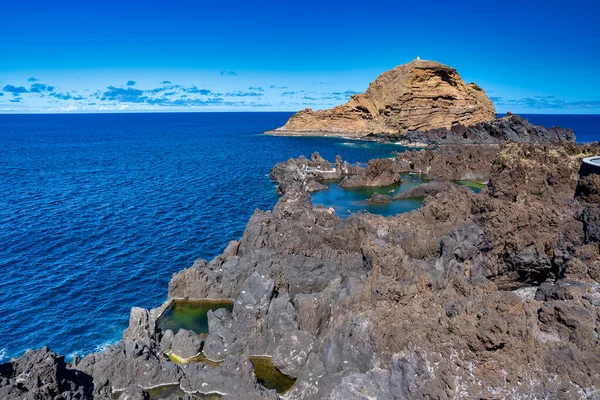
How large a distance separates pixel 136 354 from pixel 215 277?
32.4 feet

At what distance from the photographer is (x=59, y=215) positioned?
48.6 metres

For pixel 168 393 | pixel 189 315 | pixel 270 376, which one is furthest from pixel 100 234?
pixel 270 376

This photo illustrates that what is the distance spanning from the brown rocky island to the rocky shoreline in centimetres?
6

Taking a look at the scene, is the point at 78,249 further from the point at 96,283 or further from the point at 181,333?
the point at 181,333

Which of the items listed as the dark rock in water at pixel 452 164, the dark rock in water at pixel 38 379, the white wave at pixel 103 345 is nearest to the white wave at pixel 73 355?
the white wave at pixel 103 345

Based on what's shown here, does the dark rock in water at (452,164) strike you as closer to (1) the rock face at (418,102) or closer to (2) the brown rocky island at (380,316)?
(2) the brown rocky island at (380,316)

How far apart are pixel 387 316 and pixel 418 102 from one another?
12000cm

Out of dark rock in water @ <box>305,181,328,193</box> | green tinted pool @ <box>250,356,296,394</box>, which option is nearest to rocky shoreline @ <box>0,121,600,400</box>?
green tinted pool @ <box>250,356,296,394</box>

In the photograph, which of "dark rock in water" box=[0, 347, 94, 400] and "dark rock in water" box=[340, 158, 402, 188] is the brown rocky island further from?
"dark rock in water" box=[340, 158, 402, 188]

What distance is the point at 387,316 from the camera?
17.2 m

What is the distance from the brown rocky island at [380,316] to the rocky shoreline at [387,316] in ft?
0.21

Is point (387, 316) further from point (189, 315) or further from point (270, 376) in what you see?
point (189, 315)

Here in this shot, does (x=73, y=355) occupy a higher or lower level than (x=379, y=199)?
lower

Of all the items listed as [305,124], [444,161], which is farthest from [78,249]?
[305,124]
